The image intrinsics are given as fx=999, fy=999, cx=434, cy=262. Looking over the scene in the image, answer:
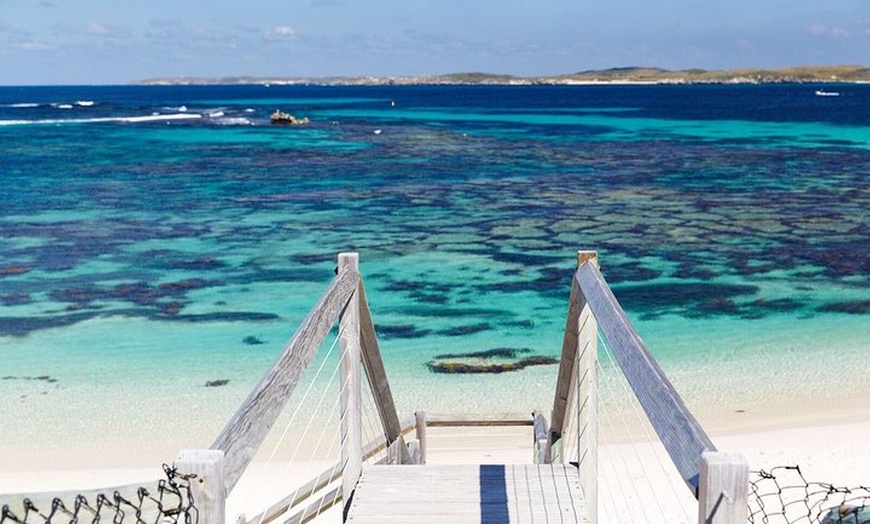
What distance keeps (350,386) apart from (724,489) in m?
3.05

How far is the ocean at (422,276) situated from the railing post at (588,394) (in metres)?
6.21

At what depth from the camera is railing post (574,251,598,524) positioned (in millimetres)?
4863

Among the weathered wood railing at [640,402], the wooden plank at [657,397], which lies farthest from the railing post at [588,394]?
the wooden plank at [657,397]

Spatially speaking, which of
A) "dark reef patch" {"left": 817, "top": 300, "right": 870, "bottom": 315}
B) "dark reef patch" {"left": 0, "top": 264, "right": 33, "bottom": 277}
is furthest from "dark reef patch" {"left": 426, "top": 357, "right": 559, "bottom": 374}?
"dark reef patch" {"left": 0, "top": 264, "right": 33, "bottom": 277}

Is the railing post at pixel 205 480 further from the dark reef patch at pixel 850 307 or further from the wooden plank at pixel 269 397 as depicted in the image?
the dark reef patch at pixel 850 307

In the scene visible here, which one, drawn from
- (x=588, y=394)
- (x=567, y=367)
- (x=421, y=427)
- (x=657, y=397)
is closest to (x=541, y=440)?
(x=421, y=427)

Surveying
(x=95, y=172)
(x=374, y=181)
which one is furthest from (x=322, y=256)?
(x=95, y=172)

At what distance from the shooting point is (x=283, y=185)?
33531 mm

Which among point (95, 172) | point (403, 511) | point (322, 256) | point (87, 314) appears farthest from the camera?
point (95, 172)

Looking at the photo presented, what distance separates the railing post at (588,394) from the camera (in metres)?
4.86

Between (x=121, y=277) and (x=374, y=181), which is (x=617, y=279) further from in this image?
(x=374, y=181)

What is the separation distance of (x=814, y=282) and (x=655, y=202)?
432 inches

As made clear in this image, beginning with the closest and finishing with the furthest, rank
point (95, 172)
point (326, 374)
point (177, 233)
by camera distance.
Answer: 1. point (326, 374)
2. point (177, 233)
3. point (95, 172)

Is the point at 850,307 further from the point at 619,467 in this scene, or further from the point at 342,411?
the point at 342,411
